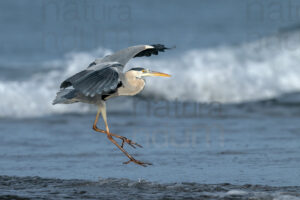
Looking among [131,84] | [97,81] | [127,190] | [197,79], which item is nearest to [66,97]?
[131,84]

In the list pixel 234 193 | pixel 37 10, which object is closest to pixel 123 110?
pixel 234 193

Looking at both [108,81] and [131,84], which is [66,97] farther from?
[108,81]

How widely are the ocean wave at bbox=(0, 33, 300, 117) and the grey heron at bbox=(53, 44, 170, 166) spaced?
5411mm

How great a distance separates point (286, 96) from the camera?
49.7 feet

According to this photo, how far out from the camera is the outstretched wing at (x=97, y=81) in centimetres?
666

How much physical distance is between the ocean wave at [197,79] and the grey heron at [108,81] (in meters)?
5.41

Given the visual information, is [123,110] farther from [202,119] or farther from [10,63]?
[10,63]

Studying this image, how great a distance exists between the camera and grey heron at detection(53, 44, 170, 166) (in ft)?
Answer: 22.2

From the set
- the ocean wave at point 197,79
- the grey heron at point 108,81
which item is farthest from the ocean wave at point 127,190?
the ocean wave at point 197,79

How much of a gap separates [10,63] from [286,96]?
311 inches

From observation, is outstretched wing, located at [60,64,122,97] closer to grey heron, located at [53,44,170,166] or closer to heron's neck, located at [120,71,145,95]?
grey heron, located at [53,44,170,166]

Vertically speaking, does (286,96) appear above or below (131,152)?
above

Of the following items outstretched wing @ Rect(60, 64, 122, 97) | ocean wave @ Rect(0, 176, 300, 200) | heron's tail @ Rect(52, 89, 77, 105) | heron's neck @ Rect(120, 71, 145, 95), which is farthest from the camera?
heron's tail @ Rect(52, 89, 77, 105)

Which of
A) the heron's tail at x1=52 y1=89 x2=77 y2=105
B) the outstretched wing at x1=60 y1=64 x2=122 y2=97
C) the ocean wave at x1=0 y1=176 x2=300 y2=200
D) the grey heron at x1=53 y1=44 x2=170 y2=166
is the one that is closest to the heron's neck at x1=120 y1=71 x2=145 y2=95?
the grey heron at x1=53 y1=44 x2=170 y2=166
